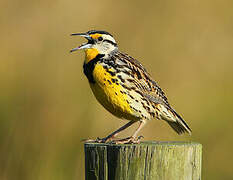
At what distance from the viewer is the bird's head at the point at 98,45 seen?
13.6 feet

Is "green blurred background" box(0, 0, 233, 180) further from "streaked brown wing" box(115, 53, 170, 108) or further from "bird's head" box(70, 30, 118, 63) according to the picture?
"bird's head" box(70, 30, 118, 63)

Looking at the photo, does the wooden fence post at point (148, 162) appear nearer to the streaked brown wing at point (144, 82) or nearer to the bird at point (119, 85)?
the bird at point (119, 85)

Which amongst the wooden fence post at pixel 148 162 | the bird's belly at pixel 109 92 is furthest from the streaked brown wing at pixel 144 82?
the wooden fence post at pixel 148 162

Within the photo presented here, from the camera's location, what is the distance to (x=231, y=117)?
6.09m

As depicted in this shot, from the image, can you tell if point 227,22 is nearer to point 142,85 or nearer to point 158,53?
point 158,53

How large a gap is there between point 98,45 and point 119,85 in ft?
1.12

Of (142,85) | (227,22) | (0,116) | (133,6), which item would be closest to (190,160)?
(142,85)

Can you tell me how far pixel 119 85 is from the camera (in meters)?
4.04

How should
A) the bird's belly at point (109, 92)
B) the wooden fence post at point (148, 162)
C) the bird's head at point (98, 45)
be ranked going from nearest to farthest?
the wooden fence post at point (148, 162), the bird's belly at point (109, 92), the bird's head at point (98, 45)

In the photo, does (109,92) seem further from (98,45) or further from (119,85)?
(98,45)

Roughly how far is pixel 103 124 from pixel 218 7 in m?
2.28

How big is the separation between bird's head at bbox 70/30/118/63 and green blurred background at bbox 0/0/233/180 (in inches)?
42.5

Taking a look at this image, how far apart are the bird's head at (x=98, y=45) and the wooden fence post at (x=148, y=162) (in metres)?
1.23

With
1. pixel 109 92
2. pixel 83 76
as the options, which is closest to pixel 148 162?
pixel 109 92
